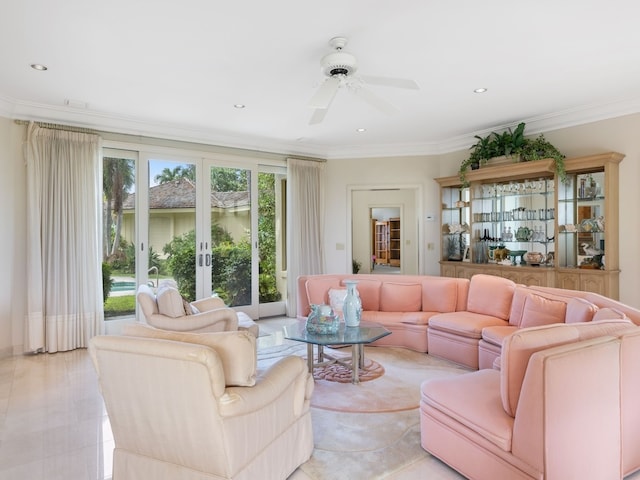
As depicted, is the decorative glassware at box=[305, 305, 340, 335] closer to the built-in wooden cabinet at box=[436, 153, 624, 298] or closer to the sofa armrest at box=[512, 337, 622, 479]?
the sofa armrest at box=[512, 337, 622, 479]

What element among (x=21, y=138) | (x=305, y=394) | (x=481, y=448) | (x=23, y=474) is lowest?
(x=23, y=474)

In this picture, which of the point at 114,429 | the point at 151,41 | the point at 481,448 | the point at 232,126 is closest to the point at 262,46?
the point at 151,41

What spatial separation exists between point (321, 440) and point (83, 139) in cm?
425

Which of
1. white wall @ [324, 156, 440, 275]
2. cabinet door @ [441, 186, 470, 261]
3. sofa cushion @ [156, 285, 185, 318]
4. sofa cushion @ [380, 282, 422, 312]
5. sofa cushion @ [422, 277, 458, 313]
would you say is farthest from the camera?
white wall @ [324, 156, 440, 275]

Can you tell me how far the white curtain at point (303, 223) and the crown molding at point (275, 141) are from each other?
0.37 meters

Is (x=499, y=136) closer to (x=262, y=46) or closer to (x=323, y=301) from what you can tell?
(x=323, y=301)

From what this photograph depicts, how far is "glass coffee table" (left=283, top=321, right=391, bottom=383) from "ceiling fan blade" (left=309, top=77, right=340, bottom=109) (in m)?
1.91

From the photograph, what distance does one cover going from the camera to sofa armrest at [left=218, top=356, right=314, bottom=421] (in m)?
1.74

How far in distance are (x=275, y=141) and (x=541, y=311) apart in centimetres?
434

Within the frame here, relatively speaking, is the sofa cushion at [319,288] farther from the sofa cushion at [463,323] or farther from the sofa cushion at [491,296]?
the sofa cushion at [491,296]

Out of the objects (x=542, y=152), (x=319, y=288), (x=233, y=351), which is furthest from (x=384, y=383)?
(x=542, y=152)

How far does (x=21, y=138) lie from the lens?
173 inches

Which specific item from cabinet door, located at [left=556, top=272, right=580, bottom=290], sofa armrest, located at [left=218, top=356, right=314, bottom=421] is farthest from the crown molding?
sofa armrest, located at [left=218, top=356, right=314, bottom=421]

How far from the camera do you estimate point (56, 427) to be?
2.75 meters
